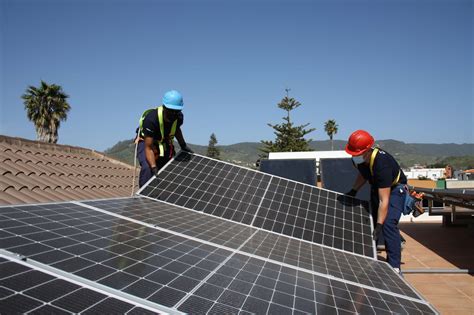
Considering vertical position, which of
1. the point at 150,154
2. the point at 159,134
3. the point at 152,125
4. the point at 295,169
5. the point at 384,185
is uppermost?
the point at 152,125

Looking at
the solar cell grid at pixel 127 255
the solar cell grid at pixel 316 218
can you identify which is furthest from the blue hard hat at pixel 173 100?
the solar cell grid at pixel 127 255

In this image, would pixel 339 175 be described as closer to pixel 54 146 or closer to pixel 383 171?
pixel 383 171

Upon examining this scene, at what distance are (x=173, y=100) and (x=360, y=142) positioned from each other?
292 centimetres

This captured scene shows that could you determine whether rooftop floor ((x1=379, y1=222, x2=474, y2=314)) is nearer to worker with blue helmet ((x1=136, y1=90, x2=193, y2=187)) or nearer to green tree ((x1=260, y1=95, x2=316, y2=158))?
worker with blue helmet ((x1=136, y1=90, x2=193, y2=187))

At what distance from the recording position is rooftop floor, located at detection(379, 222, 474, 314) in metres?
5.15

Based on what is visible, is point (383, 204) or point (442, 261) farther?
point (442, 261)

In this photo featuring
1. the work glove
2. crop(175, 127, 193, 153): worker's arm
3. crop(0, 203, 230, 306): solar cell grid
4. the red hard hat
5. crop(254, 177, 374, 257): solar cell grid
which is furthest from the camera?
crop(175, 127, 193, 153): worker's arm

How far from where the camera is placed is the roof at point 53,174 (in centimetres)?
694

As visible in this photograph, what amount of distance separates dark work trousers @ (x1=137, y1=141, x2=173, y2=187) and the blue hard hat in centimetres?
88

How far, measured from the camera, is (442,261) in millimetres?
7629

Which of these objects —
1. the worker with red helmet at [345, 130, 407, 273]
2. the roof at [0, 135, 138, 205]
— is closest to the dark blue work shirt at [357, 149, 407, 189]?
the worker with red helmet at [345, 130, 407, 273]

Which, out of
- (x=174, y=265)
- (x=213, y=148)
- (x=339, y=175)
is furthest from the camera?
(x=213, y=148)

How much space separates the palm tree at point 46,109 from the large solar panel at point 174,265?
3248cm

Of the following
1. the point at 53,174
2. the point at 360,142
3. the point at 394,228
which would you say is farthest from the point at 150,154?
the point at 53,174
